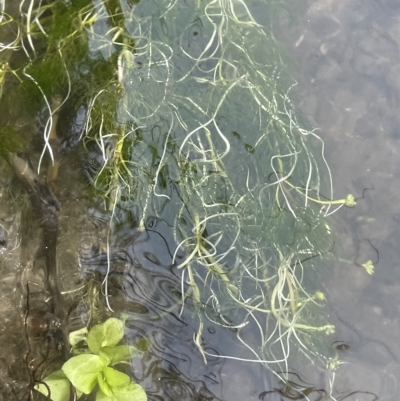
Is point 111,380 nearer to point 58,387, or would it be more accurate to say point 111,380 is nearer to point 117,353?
point 117,353

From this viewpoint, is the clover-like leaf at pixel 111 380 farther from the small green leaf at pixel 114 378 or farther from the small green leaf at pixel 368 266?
the small green leaf at pixel 368 266

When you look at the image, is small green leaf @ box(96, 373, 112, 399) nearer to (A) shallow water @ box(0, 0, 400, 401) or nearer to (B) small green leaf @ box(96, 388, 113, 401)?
(B) small green leaf @ box(96, 388, 113, 401)

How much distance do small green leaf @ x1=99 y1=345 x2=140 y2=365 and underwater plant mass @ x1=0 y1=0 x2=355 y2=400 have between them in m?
0.03

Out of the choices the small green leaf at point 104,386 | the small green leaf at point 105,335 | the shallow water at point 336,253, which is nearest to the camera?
the small green leaf at point 104,386

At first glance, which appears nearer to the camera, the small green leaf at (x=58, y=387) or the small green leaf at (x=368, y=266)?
the small green leaf at (x=58, y=387)

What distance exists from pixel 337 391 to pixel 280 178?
857 mm

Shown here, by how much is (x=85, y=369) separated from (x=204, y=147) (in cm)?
90

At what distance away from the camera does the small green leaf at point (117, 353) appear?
5.36 ft

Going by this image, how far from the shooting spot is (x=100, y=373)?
1.59m

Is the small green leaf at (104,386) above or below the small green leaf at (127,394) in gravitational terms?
above

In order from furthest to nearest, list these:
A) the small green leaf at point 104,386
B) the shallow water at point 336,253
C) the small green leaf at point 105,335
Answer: the shallow water at point 336,253 < the small green leaf at point 105,335 < the small green leaf at point 104,386

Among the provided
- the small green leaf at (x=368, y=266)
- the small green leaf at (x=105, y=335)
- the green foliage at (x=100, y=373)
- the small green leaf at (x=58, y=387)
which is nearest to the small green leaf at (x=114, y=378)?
the green foliage at (x=100, y=373)

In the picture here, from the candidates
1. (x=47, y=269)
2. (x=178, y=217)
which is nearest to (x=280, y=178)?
(x=178, y=217)

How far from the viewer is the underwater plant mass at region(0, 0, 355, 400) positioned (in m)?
1.69
